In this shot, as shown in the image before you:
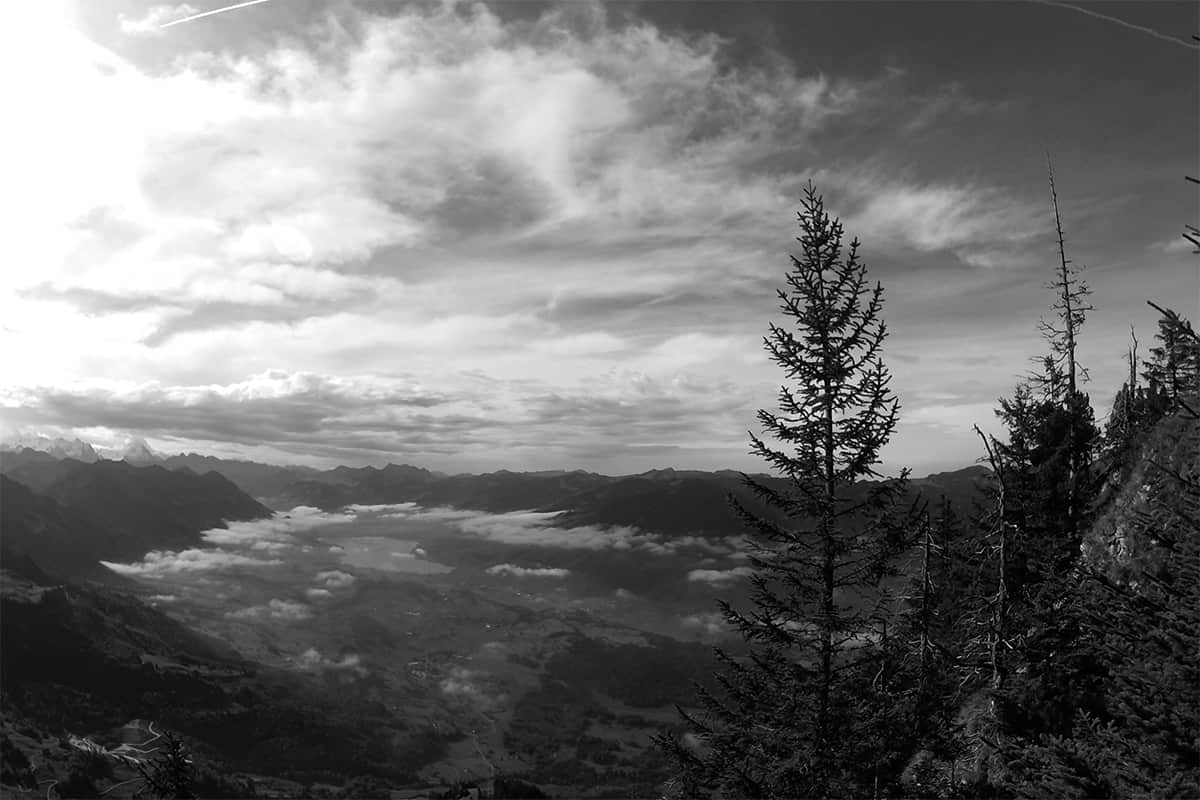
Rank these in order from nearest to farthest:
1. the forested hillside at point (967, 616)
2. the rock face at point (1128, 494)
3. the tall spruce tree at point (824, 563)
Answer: the forested hillside at point (967, 616), the tall spruce tree at point (824, 563), the rock face at point (1128, 494)

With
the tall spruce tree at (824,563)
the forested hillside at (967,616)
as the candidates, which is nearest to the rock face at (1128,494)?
the forested hillside at (967,616)

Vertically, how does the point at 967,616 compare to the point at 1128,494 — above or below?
below

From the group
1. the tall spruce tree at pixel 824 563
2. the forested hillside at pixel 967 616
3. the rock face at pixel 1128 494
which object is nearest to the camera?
the forested hillside at pixel 967 616

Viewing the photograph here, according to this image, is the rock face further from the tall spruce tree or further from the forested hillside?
the tall spruce tree

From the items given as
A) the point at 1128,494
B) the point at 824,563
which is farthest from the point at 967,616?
the point at 824,563

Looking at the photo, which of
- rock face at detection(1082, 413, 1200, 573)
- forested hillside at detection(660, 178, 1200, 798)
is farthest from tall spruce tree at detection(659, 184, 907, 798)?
rock face at detection(1082, 413, 1200, 573)

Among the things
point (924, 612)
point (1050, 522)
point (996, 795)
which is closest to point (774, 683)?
point (996, 795)

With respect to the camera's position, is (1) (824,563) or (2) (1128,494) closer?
(1) (824,563)

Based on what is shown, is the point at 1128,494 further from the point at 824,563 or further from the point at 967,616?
the point at 824,563

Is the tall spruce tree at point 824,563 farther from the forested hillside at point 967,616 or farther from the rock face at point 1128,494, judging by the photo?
the rock face at point 1128,494

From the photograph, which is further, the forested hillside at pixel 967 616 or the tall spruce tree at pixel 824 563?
the tall spruce tree at pixel 824 563

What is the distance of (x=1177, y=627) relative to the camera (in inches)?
355

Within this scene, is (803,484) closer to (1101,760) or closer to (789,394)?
(789,394)

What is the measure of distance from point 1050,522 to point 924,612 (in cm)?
1117
